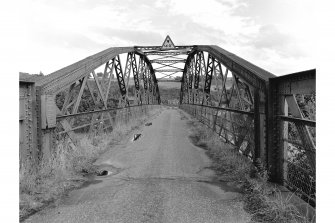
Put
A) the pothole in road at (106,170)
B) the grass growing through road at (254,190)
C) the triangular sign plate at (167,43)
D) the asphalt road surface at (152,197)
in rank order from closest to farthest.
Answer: the grass growing through road at (254,190) < the asphalt road surface at (152,197) < the pothole in road at (106,170) < the triangular sign plate at (167,43)

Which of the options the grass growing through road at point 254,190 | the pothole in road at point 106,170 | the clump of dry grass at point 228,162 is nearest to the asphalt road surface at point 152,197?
the pothole in road at point 106,170

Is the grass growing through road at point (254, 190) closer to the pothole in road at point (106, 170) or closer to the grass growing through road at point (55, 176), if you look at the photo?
the pothole in road at point (106, 170)

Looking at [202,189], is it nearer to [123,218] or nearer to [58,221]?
[123,218]

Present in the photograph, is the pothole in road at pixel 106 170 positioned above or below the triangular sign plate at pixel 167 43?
below

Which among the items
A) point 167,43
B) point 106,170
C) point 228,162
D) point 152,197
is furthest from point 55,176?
point 167,43

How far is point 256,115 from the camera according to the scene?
216 inches

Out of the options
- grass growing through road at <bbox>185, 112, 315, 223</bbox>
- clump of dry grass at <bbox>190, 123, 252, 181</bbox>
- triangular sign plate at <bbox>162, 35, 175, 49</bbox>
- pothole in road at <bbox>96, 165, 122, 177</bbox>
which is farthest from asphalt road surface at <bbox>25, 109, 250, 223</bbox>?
triangular sign plate at <bbox>162, 35, 175, 49</bbox>

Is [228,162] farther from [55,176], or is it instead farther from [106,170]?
[55,176]

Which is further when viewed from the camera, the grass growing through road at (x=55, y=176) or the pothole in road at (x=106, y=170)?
the pothole in road at (x=106, y=170)

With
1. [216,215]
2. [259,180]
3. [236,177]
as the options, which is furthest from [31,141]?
[259,180]

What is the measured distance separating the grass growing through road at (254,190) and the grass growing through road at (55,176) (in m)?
3.02

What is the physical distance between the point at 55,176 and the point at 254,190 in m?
3.65

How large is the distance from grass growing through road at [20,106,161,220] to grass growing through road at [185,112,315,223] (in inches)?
119

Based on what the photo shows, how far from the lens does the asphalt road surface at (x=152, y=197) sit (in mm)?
3570
